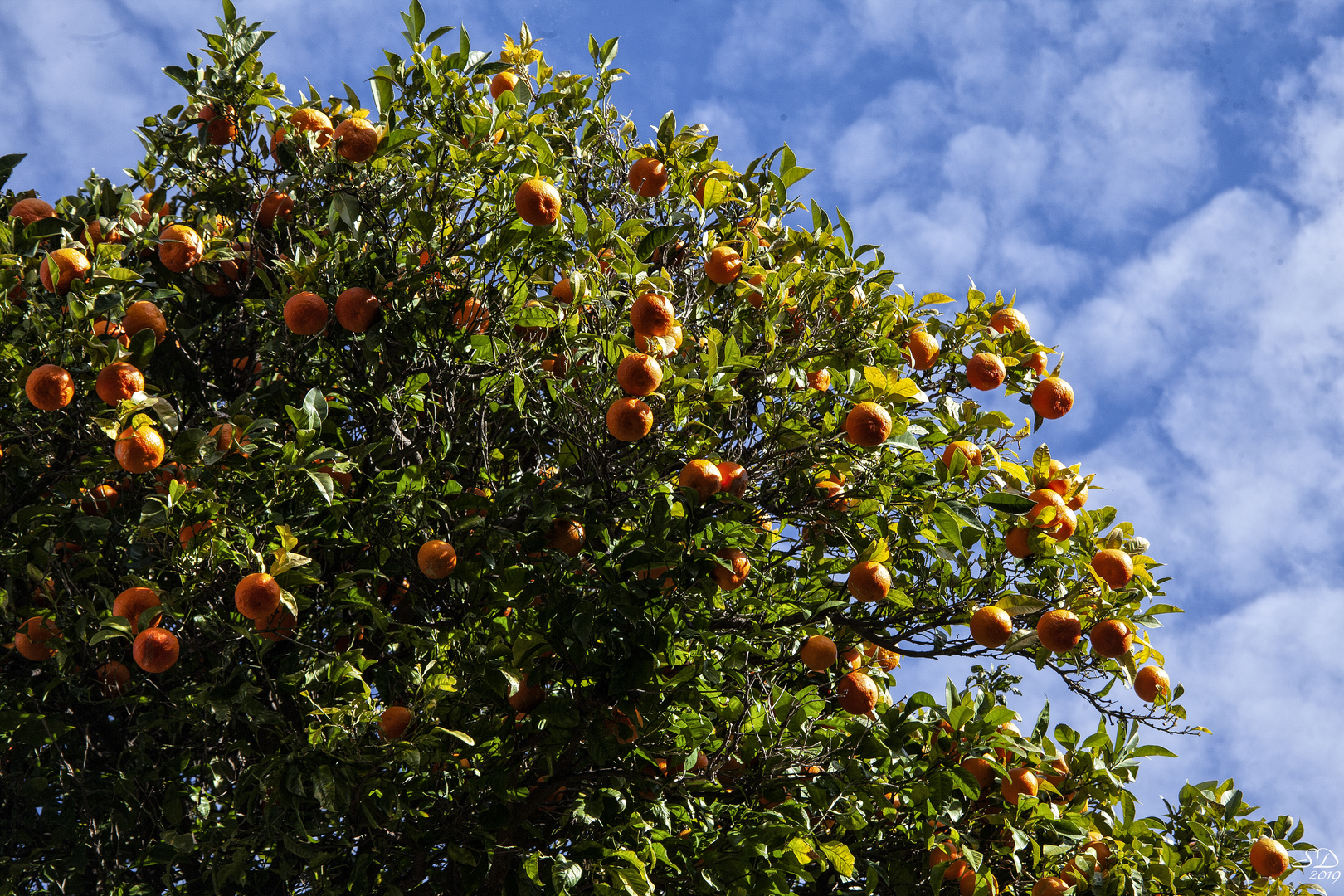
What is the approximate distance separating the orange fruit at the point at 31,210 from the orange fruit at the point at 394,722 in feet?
9.25

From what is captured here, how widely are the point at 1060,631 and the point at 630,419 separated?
6.78 ft

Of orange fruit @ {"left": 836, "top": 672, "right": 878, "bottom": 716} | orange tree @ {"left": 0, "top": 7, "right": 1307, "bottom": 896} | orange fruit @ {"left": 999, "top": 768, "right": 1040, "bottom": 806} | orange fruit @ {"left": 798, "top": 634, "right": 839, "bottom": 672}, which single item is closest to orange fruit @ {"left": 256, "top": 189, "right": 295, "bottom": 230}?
orange tree @ {"left": 0, "top": 7, "right": 1307, "bottom": 896}

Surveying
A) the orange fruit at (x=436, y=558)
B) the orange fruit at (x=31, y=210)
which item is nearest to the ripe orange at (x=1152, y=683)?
the orange fruit at (x=436, y=558)

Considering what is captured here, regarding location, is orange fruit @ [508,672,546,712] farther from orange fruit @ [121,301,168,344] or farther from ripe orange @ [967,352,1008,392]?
ripe orange @ [967,352,1008,392]

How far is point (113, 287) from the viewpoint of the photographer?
3.75 meters

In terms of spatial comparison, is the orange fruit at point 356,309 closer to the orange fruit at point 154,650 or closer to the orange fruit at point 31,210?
the orange fruit at point 154,650

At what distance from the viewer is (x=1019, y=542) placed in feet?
13.7

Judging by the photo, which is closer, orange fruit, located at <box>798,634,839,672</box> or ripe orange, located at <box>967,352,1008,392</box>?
orange fruit, located at <box>798,634,839,672</box>

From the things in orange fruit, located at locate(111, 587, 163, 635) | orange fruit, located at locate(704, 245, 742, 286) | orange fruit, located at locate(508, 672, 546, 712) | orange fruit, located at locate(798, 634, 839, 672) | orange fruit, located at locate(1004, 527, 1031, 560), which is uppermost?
orange fruit, located at locate(704, 245, 742, 286)

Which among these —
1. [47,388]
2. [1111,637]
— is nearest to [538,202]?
[47,388]

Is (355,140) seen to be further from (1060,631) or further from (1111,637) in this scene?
(1111,637)

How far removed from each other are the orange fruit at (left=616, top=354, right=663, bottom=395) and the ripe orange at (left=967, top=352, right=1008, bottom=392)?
188 centimetres

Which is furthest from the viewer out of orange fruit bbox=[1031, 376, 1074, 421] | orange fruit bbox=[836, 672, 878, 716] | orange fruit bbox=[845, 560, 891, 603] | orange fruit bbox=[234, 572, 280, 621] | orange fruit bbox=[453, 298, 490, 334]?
orange fruit bbox=[1031, 376, 1074, 421]

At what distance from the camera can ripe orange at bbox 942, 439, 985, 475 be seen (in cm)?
393
